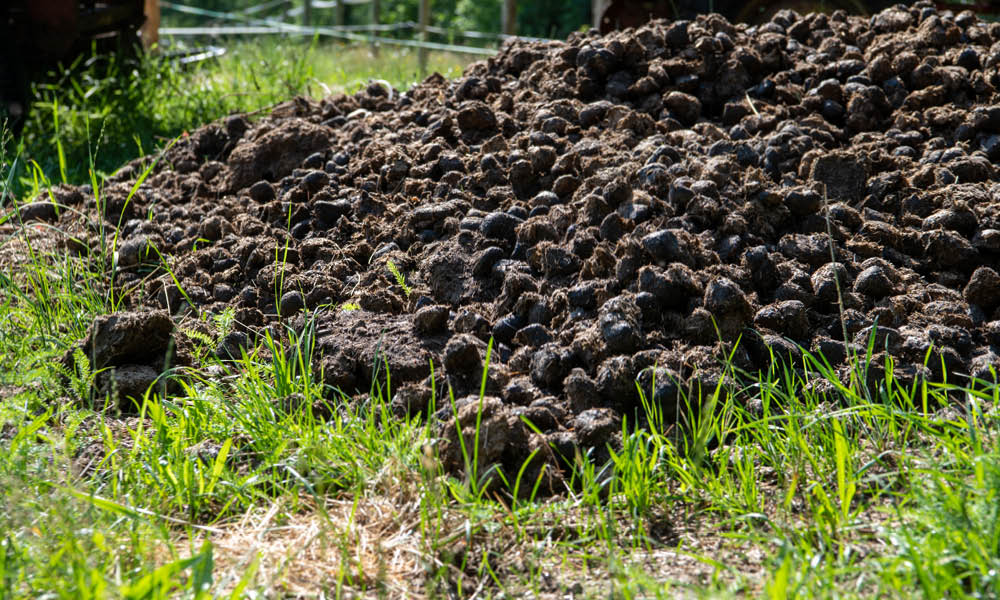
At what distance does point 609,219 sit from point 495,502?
1.06 m

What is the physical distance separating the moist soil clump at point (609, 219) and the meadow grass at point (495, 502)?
145 millimetres

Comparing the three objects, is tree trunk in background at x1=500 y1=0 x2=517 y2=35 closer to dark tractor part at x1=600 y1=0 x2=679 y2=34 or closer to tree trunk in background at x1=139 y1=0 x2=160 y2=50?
tree trunk in background at x1=139 y1=0 x2=160 y2=50

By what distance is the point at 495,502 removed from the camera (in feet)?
6.79

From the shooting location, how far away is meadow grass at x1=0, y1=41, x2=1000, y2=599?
1699mm

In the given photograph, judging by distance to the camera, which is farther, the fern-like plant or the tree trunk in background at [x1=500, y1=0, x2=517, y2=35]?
the tree trunk in background at [x1=500, y1=0, x2=517, y2=35]

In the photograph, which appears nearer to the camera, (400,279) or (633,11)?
(400,279)

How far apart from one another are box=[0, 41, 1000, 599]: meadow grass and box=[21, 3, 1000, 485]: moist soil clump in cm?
15

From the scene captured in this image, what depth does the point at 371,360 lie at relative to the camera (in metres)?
2.52

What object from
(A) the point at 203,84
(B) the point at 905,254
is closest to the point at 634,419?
(B) the point at 905,254

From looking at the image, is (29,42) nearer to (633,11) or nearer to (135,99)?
(135,99)

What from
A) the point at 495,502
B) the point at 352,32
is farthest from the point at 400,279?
the point at 352,32

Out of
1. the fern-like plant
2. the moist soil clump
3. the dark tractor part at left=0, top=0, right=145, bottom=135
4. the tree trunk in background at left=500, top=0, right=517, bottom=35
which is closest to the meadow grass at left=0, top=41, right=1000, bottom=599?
the moist soil clump

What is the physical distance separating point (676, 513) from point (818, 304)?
90cm

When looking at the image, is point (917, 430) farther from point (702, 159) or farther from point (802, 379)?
point (702, 159)
